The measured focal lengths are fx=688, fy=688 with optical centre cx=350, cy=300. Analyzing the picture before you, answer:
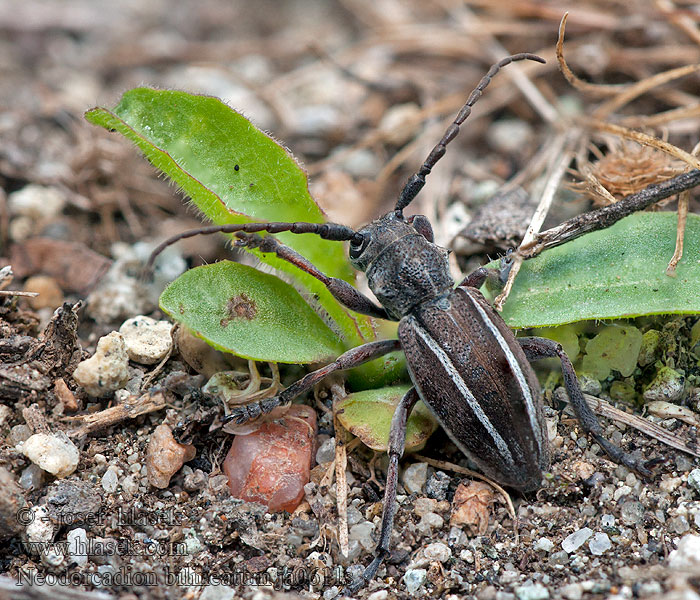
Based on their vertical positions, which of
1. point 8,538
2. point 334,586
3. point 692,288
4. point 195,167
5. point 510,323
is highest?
point 195,167

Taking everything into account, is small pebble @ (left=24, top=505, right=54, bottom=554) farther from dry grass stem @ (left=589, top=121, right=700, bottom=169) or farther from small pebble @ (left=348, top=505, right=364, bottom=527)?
dry grass stem @ (left=589, top=121, right=700, bottom=169)

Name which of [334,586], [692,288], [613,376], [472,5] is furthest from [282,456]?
[472,5]

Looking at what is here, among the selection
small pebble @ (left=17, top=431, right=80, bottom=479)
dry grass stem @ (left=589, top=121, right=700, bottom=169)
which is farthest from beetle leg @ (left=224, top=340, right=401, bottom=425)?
dry grass stem @ (left=589, top=121, right=700, bottom=169)

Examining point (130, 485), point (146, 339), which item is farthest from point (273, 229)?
point (130, 485)

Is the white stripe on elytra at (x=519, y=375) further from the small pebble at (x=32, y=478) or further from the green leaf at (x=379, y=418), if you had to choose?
the small pebble at (x=32, y=478)

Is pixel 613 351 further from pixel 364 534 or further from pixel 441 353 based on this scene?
pixel 364 534

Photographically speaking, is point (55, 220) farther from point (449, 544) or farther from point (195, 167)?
point (449, 544)
